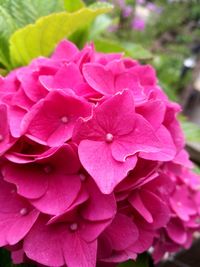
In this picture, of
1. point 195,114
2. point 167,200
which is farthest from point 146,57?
point 195,114

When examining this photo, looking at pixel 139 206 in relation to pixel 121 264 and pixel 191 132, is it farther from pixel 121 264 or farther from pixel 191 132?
pixel 191 132

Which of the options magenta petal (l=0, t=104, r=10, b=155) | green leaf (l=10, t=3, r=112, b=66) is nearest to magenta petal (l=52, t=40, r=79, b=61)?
green leaf (l=10, t=3, r=112, b=66)

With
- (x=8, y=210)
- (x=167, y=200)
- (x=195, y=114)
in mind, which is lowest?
(x=195, y=114)

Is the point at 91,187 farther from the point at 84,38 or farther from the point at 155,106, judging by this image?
the point at 84,38

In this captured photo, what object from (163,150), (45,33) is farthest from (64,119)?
(45,33)

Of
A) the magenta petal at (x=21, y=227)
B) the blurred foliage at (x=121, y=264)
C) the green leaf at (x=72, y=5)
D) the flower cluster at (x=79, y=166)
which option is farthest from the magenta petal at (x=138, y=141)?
the green leaf at (x=72, y=5)

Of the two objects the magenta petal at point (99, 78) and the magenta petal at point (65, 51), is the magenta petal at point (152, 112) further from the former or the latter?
the magenta petal at point (65, 51)
